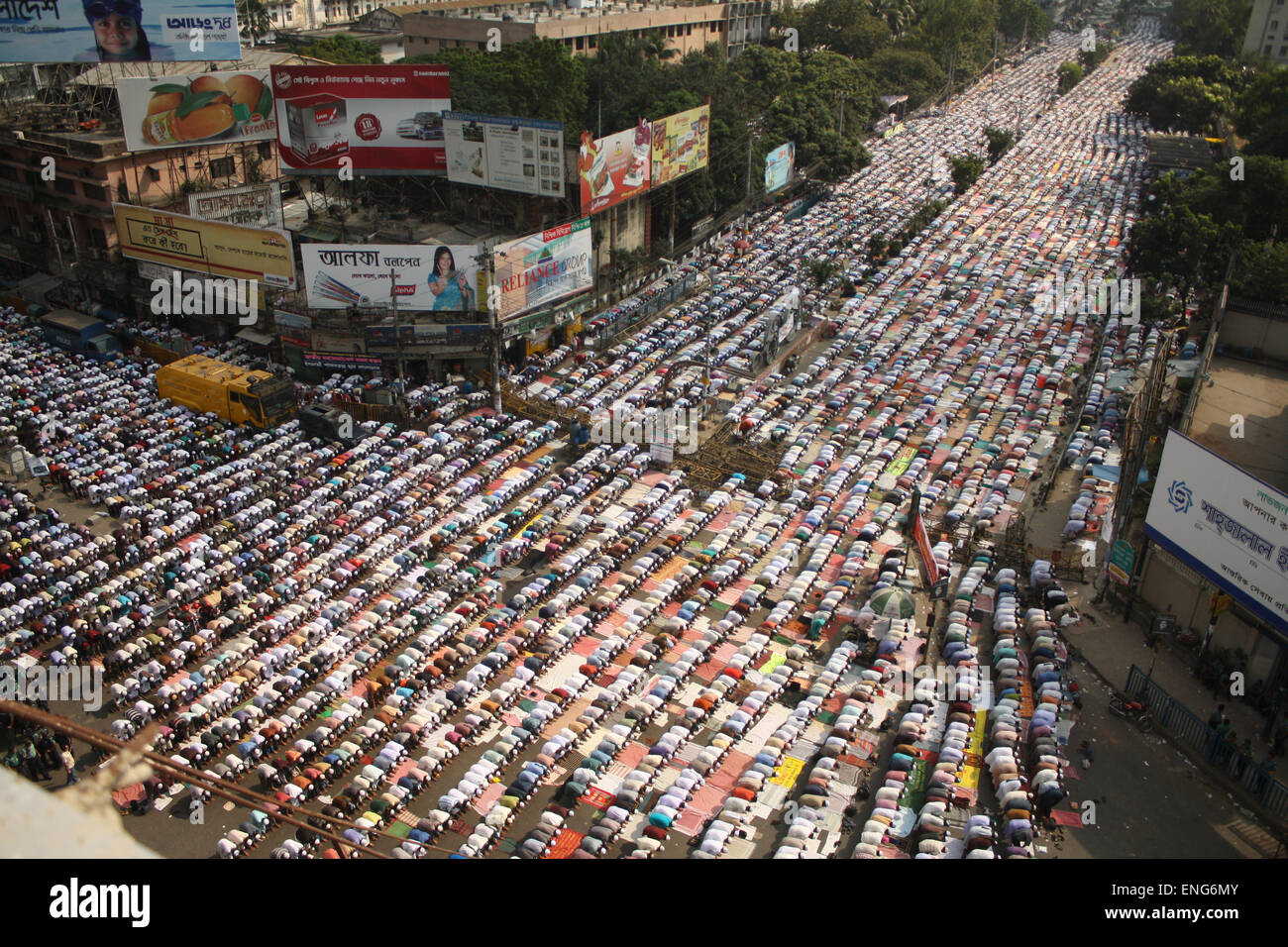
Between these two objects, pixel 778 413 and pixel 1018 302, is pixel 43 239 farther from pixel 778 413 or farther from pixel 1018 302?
pixel 1018 302

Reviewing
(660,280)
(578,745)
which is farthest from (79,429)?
(660,280)

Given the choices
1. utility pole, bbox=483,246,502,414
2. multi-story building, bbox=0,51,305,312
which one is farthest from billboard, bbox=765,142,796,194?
multi-story building, bbox=0,51,305,312

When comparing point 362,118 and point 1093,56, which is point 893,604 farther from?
point 1093,56

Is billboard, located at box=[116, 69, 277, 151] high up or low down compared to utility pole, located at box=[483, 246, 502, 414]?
up

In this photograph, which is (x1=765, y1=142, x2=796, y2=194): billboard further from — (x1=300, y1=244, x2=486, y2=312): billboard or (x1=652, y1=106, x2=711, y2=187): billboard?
(x1=300, y1=244, x2=486, y2=312): billboard

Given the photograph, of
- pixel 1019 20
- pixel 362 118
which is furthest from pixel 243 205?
pixel 1019 20

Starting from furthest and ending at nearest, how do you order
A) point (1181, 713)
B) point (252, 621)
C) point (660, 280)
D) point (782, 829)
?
point (660, 280) < point (252, 621) < point (1181, 713) < point (782, 829)
